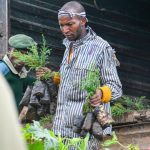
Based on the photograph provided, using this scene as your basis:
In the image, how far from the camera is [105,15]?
27.6 ft

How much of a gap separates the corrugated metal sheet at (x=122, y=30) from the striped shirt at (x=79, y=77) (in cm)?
247

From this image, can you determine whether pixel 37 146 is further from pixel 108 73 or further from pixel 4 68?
pixel 4 68

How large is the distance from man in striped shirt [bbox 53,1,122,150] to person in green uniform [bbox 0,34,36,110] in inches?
22.6

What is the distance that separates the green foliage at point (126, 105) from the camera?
6.50 metres

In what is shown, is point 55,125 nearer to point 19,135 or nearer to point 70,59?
point 70,59

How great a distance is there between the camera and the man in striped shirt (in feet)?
16.0

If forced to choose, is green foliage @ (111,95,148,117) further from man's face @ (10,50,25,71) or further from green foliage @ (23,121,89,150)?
green foliage @ (23,121,89,150)

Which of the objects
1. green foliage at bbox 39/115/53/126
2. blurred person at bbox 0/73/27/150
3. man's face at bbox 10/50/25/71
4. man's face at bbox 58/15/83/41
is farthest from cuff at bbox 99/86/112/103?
blurred person at bbox 0/73/27/150

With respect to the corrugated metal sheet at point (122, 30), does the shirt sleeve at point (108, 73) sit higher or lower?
lower

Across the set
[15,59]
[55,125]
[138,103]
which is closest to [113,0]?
[138,103]

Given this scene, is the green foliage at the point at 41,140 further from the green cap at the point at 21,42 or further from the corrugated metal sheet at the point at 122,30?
the corrugated metal sheet at the point at 122,30

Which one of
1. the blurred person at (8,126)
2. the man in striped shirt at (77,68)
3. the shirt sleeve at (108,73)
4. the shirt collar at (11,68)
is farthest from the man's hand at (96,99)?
the blurred person at (8,126)

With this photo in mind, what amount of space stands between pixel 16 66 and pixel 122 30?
10.7ft

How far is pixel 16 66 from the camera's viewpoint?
566cm
